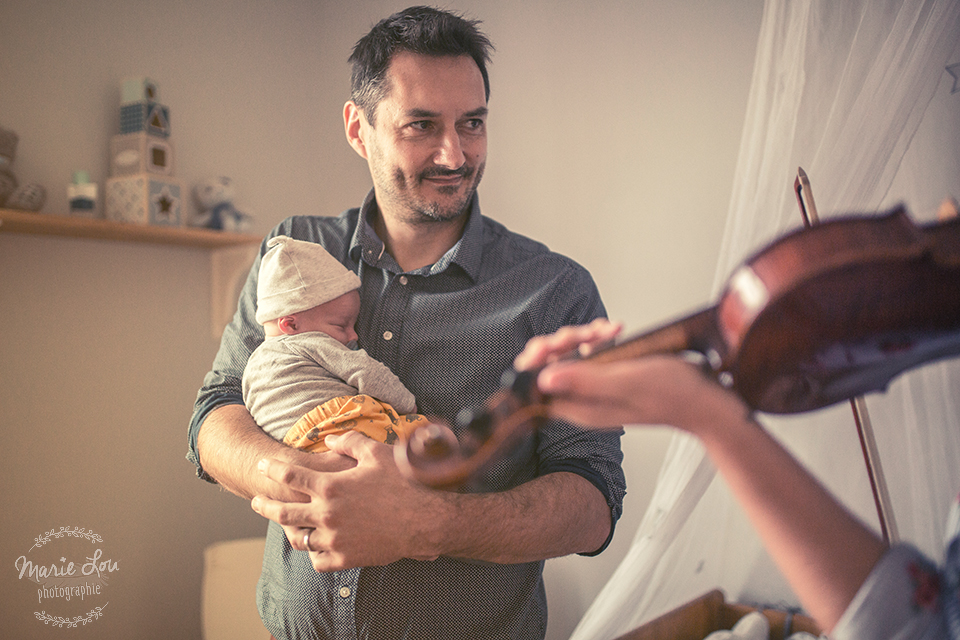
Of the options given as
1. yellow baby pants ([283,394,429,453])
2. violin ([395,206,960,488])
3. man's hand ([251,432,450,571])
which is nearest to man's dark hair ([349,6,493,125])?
yellow baby pants ([283,394,429,453])

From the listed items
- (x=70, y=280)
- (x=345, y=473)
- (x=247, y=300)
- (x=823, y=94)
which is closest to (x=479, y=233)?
(x=247, y=300)

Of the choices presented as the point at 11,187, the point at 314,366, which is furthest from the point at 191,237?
the point at 314,366

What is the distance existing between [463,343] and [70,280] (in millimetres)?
1571

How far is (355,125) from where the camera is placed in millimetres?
1487

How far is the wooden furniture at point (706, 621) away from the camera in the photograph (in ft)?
5.34

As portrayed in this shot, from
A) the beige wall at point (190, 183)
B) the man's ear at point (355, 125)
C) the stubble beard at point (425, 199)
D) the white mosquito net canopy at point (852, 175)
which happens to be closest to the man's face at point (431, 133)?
the stubble beard at point (425, 199)

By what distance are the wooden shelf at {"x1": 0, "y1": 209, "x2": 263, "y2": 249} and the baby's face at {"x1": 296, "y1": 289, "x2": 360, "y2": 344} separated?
1102 millimetres

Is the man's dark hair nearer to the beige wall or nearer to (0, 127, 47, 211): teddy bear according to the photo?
the beige wall

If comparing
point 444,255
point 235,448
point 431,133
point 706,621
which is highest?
point 431,133

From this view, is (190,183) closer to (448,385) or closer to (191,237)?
(191,237)

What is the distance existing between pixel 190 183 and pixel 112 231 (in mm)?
515

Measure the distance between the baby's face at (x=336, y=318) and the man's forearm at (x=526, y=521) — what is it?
43 cm

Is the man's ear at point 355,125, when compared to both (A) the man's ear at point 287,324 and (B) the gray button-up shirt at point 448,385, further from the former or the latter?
(A) the man's ear at point 287,324

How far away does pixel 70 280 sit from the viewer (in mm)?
2020
